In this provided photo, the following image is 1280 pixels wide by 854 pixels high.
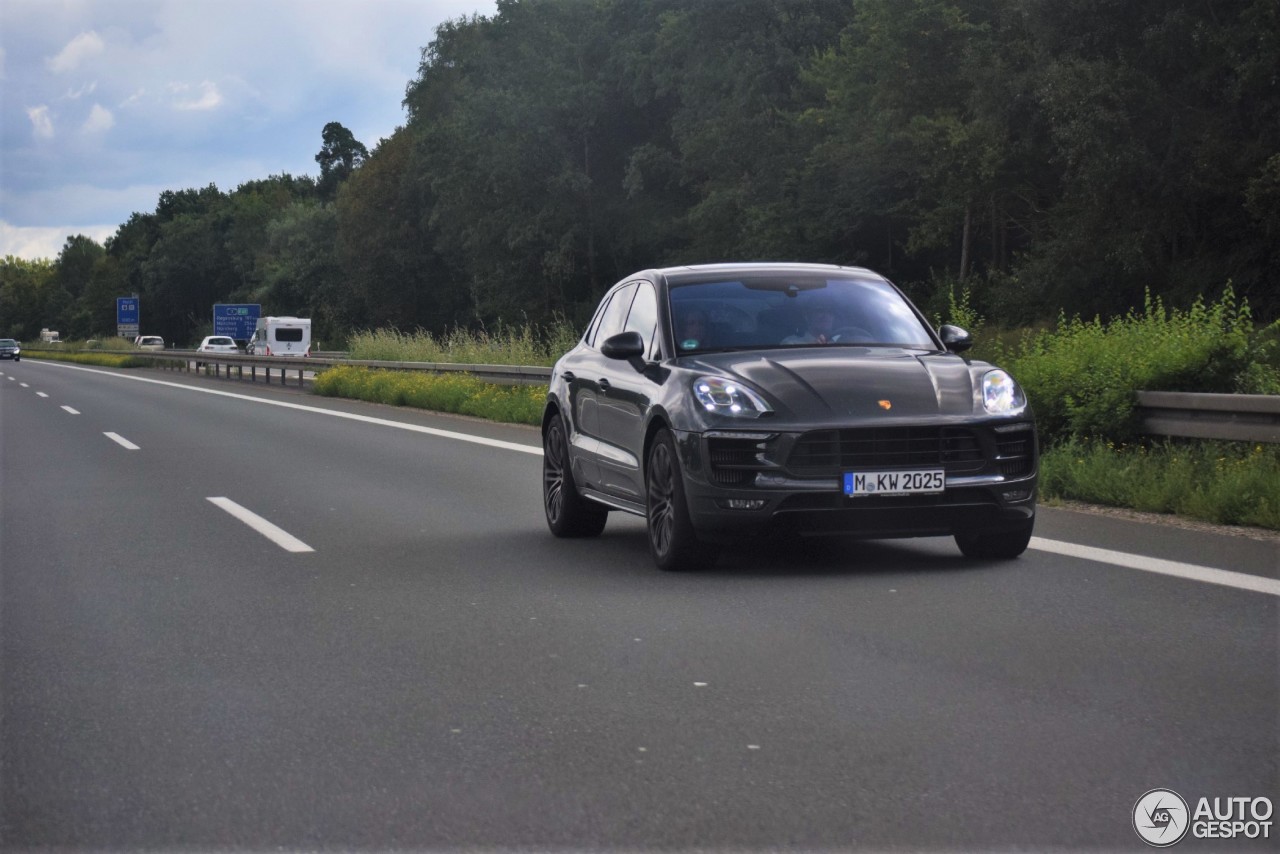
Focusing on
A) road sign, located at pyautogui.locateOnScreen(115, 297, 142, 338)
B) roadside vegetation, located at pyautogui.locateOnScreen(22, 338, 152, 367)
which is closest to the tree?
roadside vegetation, located at pyautogui.locateOnScreen(22, 338, 152, 367)

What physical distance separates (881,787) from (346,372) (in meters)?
31.0

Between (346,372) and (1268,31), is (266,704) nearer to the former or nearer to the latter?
(346,372)

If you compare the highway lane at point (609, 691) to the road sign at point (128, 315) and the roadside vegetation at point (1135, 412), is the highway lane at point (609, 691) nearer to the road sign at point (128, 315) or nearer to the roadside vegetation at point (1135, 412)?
the roadside vegetation at point (1135, 412)

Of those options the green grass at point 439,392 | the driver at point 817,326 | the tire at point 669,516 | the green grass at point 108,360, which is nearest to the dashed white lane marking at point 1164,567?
the driver at point 817,326

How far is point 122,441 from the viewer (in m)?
19.7

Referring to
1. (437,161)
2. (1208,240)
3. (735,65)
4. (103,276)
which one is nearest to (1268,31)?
(1208,240)

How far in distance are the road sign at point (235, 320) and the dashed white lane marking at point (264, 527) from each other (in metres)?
79.2

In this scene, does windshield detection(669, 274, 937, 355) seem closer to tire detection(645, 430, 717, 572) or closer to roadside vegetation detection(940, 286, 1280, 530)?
tire detection(645, 430, 717, 572)

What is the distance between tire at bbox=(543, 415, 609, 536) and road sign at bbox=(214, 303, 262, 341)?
268ft

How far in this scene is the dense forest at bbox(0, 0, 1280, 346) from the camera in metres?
40.3

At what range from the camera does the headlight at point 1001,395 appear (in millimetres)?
8094

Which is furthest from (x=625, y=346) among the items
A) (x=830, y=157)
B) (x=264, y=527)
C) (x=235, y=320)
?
(x=235, y=320)

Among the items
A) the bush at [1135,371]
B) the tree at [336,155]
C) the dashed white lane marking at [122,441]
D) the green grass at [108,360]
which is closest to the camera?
the bush at [1135,371]

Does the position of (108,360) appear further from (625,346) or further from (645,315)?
(625,346)
